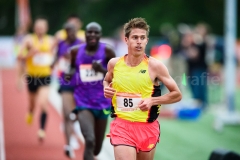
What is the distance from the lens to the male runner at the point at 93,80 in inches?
335

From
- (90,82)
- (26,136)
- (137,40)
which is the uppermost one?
(137,40)

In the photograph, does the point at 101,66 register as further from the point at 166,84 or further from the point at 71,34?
the point at 71,34

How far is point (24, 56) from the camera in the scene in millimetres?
12555

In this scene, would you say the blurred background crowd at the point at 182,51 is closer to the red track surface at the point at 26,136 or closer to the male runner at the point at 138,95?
the male runner at the point at 138,95

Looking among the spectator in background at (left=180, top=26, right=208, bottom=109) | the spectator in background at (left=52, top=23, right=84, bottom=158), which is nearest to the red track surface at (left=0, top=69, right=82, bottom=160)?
the spectator in background at (left=52, top=23, right=84, bottom=158)

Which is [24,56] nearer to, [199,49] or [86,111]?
[86,111]

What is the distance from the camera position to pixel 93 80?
8.62m

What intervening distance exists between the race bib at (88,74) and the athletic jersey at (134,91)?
6.84ft

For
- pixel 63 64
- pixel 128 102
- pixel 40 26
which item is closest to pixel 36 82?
pixel 40 26

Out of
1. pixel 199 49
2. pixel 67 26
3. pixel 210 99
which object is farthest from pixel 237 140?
pixel 210 99

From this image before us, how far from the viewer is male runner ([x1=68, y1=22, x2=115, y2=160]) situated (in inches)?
335

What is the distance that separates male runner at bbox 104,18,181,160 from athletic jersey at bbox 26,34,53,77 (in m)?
6.22

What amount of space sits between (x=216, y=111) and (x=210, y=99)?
3.38 metres

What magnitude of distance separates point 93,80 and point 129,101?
7.33 ft
